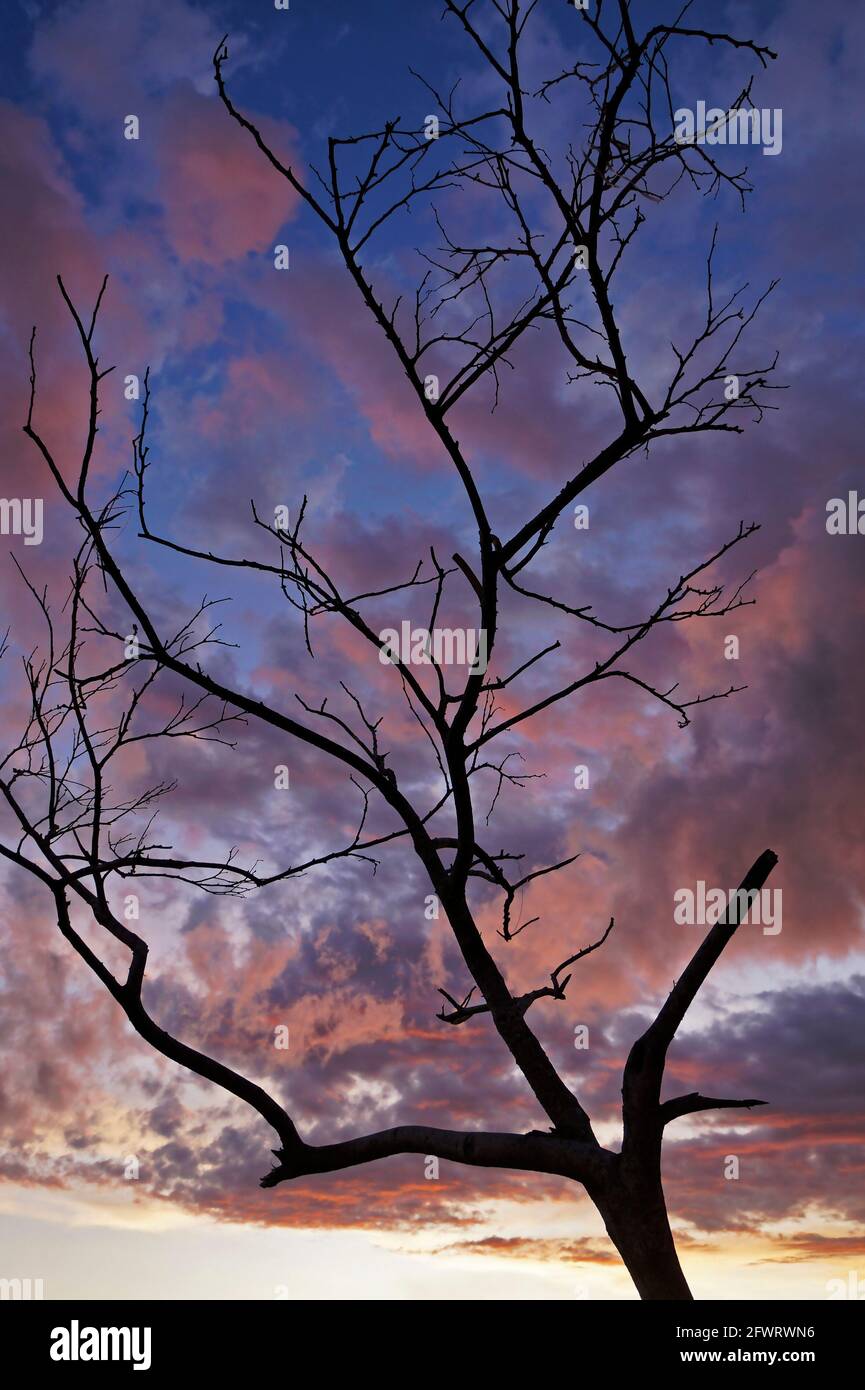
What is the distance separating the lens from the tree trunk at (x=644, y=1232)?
4.63 metres

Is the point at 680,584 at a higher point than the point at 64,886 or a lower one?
higher

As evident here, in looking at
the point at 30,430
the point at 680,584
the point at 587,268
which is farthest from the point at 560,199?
the point at 30,430

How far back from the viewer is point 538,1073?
5.27m

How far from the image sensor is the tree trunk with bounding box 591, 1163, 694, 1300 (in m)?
4.63

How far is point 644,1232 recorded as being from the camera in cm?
471

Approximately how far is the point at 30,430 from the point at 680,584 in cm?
343
